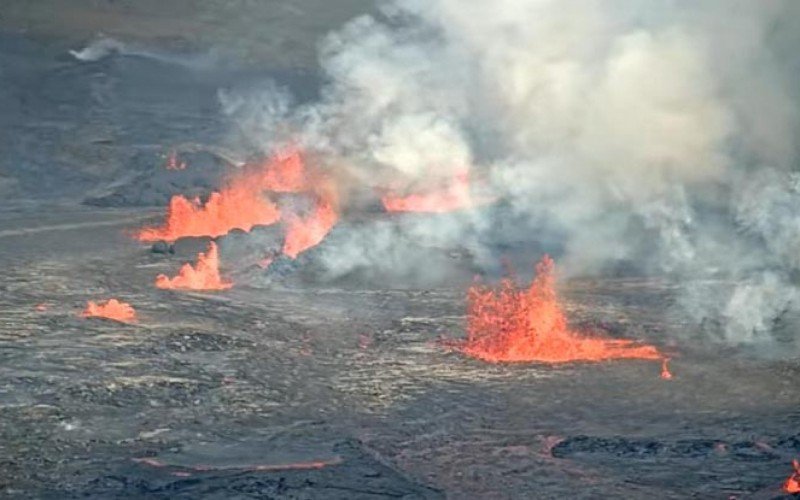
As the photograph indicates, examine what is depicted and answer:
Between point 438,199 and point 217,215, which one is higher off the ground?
point 438,199

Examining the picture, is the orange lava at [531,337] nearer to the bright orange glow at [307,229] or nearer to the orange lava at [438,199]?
the bright orange glow at [307,229]

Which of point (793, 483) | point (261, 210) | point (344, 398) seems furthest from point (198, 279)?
point (793, 483)

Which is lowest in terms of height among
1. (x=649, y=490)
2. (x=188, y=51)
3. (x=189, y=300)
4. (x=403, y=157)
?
(x=649, y=490)

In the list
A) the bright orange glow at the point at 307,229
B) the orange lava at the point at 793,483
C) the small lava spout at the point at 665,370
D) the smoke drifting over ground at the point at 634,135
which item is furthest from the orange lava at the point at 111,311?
the orange lava at the point at 793,483

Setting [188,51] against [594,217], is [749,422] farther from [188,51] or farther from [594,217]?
[188,51]

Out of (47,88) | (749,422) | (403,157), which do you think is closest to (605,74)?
(403,157)

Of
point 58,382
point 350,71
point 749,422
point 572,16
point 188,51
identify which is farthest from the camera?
point 188,51

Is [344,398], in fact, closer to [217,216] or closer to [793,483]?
[793,483]

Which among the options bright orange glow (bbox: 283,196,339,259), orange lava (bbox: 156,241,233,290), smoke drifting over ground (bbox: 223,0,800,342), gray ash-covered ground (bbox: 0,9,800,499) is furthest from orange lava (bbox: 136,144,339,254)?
smoke drifting over ground (bbox: 223,0,800,342)
